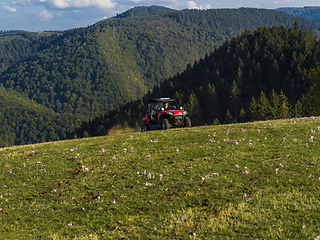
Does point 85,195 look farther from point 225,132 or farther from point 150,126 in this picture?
point 150,126

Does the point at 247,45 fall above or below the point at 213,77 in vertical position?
above

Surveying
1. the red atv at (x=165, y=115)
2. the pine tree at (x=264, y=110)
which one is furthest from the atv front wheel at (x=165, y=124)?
the pine tree at (x=264, y=110)

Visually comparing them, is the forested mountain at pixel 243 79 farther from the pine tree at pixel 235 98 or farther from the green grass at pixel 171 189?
the green grass at pixel 171 189

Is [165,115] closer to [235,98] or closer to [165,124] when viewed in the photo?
[165,124]

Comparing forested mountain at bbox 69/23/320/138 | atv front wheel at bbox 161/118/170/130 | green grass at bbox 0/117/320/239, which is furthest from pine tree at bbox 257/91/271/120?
green grass at bbox 0/117/320/239

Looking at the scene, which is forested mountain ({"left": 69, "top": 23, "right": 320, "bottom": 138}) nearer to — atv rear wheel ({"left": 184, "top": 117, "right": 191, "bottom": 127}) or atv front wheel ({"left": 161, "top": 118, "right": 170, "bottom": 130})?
atv rear wheel ({"left": 184, "top": 117, "right": 191, "bottom": 127})

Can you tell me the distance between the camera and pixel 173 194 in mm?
9453

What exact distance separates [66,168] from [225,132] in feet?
30.6

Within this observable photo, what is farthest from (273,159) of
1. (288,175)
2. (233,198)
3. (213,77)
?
(213,77)

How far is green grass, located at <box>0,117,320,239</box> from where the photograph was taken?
7.34 metres

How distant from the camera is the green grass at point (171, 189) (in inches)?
289

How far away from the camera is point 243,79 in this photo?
135m

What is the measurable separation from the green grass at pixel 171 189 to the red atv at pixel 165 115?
22.4 feet

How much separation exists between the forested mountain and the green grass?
6806 centimetres
